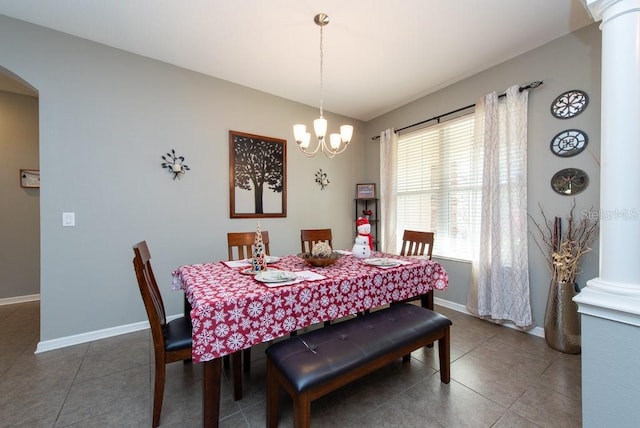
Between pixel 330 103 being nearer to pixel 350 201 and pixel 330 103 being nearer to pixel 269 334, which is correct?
pixel 350 201

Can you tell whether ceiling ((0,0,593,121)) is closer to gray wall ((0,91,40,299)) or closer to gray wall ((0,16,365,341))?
gray wall ((0,16,365,341))

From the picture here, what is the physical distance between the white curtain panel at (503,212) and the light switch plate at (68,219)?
3915mm

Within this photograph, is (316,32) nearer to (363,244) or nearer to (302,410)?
(363,244)

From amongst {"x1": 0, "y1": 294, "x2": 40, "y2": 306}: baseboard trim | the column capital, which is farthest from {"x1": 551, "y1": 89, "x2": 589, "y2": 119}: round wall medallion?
{"x1": 0, "y1": 294, "x2": 40, "y2": 306}: baseboard trim

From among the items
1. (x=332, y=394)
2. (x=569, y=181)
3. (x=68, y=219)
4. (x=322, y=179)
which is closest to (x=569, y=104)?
(x=569, y=181)

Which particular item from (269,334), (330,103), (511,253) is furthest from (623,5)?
(330,103)

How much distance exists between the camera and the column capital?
3.45 ft

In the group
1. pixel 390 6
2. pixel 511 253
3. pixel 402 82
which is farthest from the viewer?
pixel 402 82

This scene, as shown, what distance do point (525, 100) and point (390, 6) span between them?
1585 millimetres

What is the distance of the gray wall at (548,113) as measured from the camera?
2.02 metres

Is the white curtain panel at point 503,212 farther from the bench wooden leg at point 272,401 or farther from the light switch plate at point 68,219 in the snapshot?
the light switch plate at point 68,219

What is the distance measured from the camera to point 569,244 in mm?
2080

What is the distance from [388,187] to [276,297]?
2.85 m

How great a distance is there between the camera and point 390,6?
1855 mm
